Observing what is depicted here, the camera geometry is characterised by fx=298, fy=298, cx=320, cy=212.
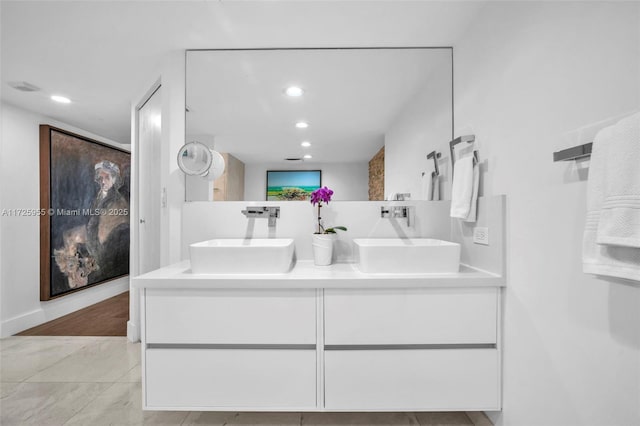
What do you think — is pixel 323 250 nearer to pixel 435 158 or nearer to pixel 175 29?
pixel 435 158

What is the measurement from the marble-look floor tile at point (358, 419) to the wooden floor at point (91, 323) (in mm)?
2182

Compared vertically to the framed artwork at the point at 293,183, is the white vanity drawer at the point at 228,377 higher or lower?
lower

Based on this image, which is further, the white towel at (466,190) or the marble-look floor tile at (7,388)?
the marble-look floor tile at (7,388)

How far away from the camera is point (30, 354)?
2.41 metres

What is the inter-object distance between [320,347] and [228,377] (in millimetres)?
450

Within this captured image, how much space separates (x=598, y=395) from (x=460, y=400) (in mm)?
553

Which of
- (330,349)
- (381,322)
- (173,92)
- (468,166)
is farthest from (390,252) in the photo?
(173,92)

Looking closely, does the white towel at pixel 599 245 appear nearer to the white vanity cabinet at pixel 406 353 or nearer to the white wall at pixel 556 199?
the white wall at pixel 556 199

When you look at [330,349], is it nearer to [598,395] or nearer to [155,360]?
[155,360]

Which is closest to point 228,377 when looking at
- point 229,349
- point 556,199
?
point 229,349

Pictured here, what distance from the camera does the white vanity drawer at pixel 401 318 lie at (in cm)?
138

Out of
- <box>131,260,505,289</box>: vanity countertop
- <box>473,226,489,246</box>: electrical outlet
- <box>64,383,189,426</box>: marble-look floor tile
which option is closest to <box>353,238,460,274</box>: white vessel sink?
<box>131,260,505,289</box>: vanity countertop

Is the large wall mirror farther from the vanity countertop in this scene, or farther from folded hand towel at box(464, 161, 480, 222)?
the vanity countertop

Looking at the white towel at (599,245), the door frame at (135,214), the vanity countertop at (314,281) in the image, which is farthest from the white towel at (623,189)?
the door frame at (135,214)
